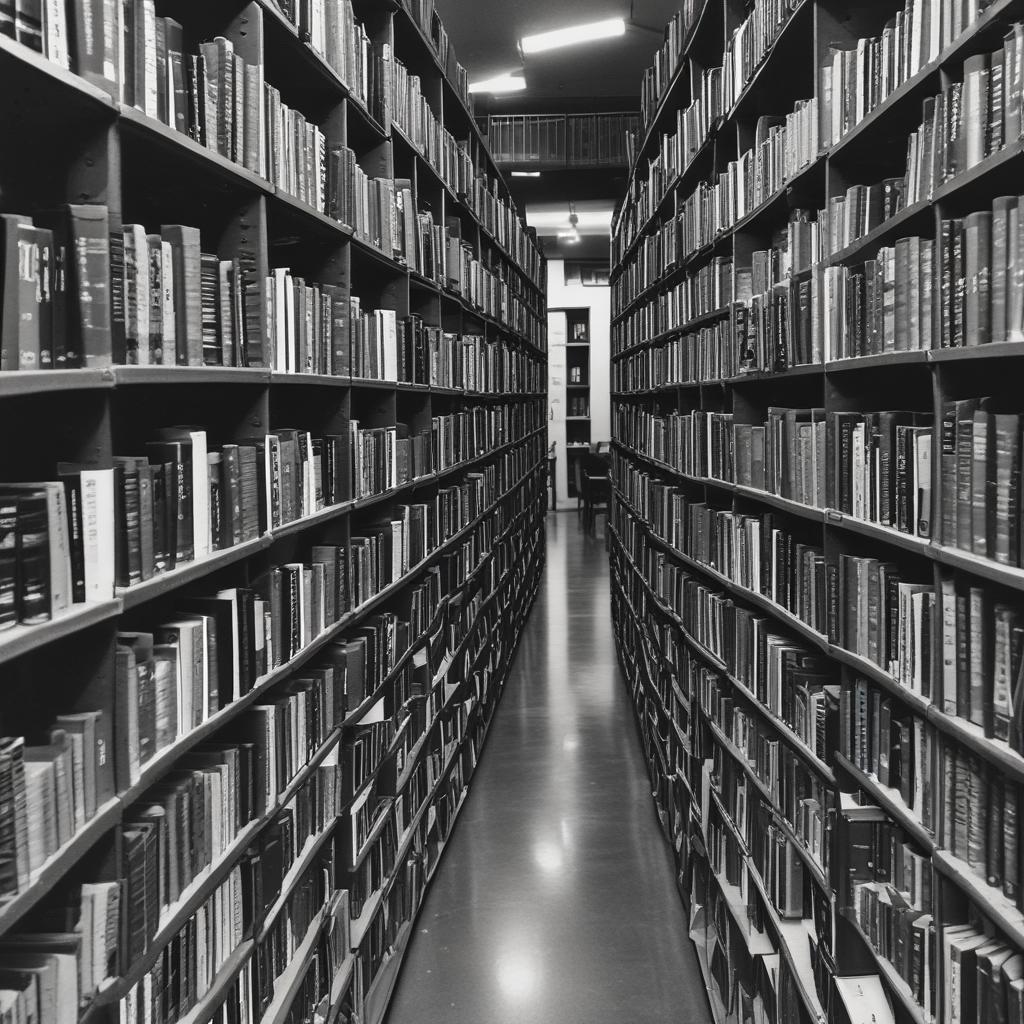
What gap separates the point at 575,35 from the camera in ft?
26.9

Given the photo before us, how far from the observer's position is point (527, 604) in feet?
30.7

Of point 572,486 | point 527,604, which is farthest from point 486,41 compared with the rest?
point 572,486

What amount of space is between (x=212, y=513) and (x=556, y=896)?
8.82 ft

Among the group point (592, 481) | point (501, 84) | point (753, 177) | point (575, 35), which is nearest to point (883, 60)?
point (753, 177)

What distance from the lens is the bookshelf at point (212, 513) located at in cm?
136

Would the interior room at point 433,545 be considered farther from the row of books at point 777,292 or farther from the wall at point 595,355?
the wall at point 595,355

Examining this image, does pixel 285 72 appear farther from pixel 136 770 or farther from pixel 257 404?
pixel 136 770

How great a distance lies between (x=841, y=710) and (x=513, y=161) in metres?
8.94

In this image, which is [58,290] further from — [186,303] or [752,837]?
[752,837]

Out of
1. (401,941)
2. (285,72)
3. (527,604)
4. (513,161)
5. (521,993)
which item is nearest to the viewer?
(285,72)

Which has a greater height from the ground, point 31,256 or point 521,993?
point 31,256

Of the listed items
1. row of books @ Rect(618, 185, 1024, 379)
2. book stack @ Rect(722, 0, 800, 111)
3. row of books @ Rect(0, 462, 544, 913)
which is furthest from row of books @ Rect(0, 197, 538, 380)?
book stack @ Rect(722, 0, 800, 111)

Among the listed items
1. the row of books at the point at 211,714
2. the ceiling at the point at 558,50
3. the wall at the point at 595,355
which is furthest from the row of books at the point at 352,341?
the wall at the point at 595,355

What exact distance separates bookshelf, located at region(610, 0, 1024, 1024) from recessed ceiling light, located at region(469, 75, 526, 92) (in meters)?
5.13
